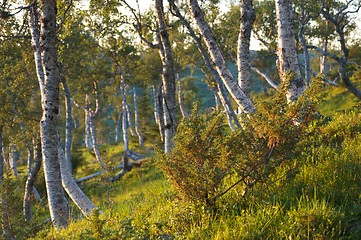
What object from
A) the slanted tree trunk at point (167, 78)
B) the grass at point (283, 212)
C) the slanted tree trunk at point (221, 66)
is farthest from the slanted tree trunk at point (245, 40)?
the grass at point (283, 212)

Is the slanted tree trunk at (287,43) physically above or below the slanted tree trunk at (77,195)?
above

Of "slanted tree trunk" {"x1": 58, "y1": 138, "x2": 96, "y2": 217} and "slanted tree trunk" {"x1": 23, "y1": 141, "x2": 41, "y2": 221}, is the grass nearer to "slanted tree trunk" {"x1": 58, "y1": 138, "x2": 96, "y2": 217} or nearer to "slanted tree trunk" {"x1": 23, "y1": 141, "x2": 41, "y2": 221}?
"slanted tree trunk" {"x1": 58, "y1": 138, "x2": 96, "y2": 217}

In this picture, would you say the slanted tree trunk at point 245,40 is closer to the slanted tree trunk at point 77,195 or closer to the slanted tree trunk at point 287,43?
→ the slanted tree trunk at point 287,43

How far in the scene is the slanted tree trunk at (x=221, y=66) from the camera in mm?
6277

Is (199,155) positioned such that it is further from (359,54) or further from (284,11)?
(359,54)

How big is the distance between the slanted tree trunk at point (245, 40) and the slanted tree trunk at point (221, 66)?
1.54 meters

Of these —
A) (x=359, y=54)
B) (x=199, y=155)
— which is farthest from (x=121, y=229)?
(x=359, y=54)

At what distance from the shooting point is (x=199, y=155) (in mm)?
4109

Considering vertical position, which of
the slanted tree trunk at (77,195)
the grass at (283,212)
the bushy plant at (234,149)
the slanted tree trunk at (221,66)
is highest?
the slanted tree trunk at (221,66)

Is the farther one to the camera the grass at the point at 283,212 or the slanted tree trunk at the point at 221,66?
the slanted tree trunk at the point at 221,66

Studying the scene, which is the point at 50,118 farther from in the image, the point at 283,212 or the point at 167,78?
the point at 283,212

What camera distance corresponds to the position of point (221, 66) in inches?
252

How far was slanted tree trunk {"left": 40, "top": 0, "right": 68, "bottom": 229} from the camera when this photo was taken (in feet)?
24.2

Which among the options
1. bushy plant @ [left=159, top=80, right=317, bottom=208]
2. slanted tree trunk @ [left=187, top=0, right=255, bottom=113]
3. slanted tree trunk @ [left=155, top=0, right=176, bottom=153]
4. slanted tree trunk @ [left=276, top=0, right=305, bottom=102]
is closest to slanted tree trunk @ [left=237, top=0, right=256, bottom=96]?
slanted tree trunk @ [left=276, top=0, right=305, bottom=102]
